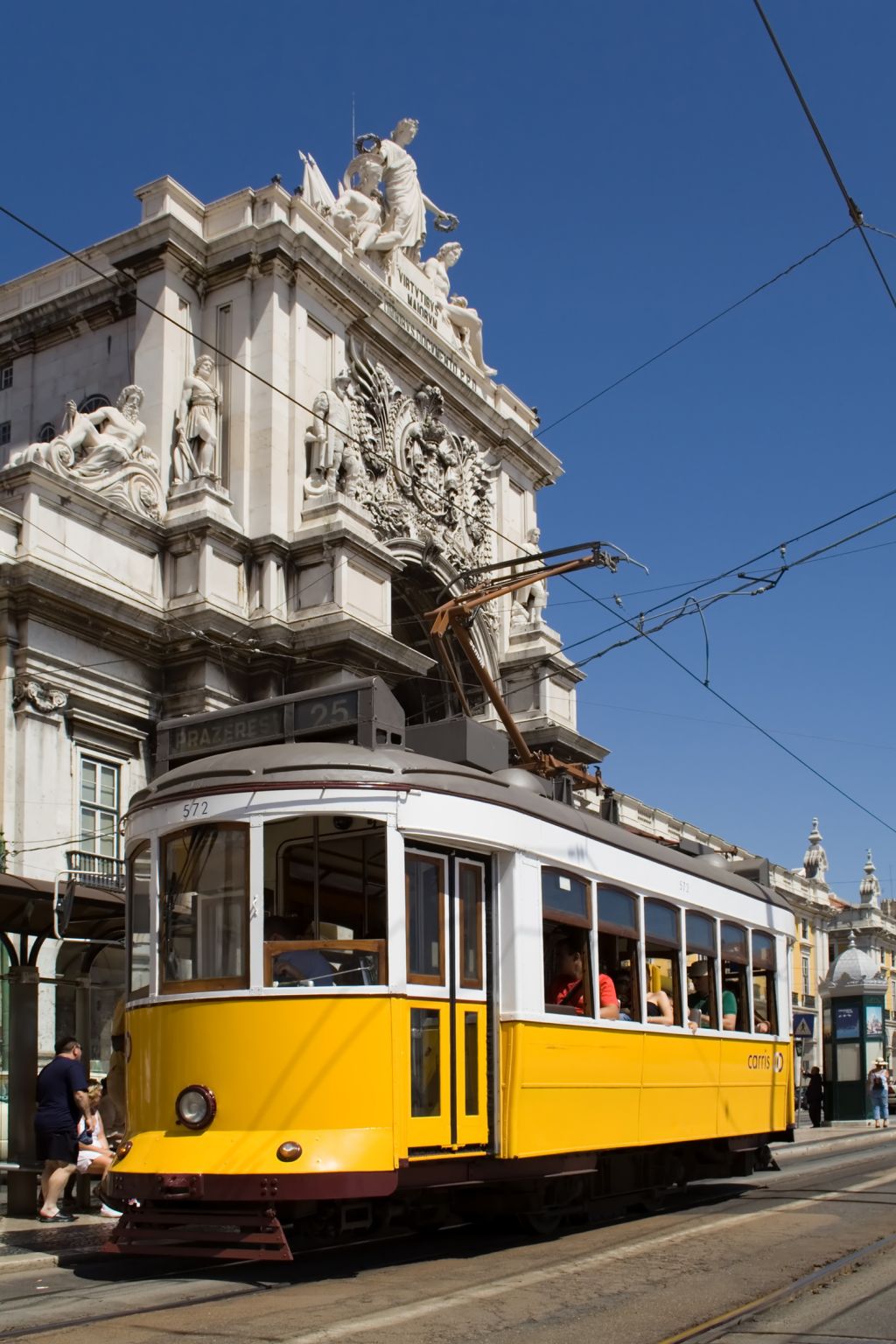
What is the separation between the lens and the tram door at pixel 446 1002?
8.62 meters

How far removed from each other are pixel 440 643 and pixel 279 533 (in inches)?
408

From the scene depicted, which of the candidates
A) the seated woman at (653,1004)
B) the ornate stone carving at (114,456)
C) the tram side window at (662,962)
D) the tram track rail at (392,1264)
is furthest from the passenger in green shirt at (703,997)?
the ornate stone carving at (114,456)

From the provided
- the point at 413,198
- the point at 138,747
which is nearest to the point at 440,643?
the point at 138,747

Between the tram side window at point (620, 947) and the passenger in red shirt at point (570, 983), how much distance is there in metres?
0.20

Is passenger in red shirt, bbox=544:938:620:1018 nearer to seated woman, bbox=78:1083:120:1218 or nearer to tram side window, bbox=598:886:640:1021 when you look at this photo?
tram side window, bbox=598:886:640:1021

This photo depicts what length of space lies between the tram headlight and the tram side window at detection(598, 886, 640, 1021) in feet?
10.2

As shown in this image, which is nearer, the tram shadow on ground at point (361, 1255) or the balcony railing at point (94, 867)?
the tram shadow on ground at point (361, 1255)

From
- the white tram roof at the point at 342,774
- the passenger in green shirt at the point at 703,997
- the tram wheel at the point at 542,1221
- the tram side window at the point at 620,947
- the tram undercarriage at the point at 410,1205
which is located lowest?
the tram wheel at the point at 542,1221

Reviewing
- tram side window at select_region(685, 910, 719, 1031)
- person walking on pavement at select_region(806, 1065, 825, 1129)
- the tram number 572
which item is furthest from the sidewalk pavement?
person walking on pavement at select_region(806, 1065, 825, 1129)

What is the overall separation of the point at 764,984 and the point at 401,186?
72.3ft

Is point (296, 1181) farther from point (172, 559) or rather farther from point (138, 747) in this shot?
point (172, 559)

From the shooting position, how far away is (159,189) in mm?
26562

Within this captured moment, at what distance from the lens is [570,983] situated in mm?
10055

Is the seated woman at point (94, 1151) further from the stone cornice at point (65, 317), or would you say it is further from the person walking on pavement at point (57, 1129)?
the stone cornice at point (65, 317)
